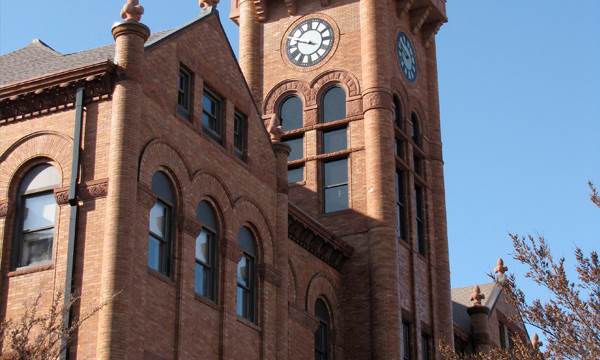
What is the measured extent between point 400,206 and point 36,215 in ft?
60.1

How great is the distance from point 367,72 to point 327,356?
35.8 feet

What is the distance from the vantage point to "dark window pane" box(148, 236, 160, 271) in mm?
26891

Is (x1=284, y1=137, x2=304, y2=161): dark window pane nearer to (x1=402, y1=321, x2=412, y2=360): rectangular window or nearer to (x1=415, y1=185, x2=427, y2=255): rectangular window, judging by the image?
(x1=415, y1=185, x2=427, y2=255): rectangular window

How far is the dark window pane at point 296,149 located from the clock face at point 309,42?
304cm

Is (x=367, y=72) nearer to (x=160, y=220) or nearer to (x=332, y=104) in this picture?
(x=332, y=104)

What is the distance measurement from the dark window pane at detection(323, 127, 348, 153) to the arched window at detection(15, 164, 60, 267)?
16.8 meters

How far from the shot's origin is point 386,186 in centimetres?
4050

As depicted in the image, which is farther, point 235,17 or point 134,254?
point 235,17

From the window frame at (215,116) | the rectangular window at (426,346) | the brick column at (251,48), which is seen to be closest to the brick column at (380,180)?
Answer: the rectangular window at (426,346)

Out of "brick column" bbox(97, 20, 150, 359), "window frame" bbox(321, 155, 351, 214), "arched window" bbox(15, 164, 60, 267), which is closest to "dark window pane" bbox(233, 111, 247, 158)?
"brick column" bbox(97, 20, 150, 359)

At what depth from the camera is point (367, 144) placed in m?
41.3

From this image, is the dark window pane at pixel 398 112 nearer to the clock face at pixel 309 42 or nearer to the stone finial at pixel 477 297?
the clock face at pixel 309 42

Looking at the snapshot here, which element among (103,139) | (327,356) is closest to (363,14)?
(327,356)

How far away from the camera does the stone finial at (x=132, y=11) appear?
27.9m
